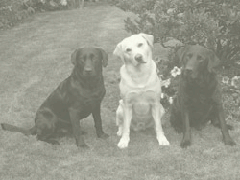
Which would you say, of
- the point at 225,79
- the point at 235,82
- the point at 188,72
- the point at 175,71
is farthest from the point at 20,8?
the point at 188,72

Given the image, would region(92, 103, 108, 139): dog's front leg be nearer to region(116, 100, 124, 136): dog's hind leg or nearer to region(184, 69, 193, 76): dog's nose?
region(116, 100, 124, 136): dog's hind leg

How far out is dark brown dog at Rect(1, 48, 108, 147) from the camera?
220 inches

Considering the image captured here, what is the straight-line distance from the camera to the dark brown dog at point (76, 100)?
220 inches

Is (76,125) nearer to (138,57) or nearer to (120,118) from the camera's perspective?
(120,118)

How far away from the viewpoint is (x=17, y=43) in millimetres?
12648

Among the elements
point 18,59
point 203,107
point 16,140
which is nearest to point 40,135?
point 16,140

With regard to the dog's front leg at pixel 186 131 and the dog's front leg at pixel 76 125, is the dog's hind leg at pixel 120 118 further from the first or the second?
the dog's front leg at pixel 186 131

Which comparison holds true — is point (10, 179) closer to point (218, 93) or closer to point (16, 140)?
point (16, 140)

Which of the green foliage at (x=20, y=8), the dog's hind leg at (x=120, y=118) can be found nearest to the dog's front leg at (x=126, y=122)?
the dog's hind leg at (x=120, y=118)

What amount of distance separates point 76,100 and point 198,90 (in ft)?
5.15

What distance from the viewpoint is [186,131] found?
571cm

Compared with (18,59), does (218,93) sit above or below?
above

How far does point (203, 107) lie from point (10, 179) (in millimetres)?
2593

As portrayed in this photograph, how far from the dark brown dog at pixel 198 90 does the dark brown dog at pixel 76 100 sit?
105 centimetres
